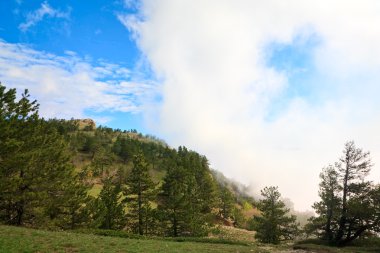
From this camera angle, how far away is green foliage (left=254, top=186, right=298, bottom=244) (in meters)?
40.9

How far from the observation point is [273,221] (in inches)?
1609

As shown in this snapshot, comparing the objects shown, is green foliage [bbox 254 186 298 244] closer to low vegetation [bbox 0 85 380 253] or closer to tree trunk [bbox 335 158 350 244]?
low vegetation [bbox 0 85 380 253]

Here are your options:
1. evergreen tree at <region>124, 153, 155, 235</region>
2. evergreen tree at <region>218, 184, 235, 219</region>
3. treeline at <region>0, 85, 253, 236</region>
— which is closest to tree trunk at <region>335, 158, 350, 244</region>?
treeline at <region>0, 85, 253, 236</region>

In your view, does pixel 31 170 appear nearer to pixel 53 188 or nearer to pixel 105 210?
pixel 53 188

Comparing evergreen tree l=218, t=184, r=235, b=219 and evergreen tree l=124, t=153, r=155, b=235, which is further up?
evergreen tree l=124, t=153, r=155, b=235

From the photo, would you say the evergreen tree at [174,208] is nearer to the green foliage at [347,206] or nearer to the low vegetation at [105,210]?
the low vegetation at [105,210]

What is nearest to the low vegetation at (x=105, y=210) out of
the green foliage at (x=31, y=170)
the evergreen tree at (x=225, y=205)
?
the green foliage at (x=31, y=170)

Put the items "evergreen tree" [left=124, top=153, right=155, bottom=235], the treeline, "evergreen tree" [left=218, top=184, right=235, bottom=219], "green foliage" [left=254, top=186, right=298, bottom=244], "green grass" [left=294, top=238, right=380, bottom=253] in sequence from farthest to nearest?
1. "evergreen tree" [left=218, top=184, right=235, bottom=219]
2. "evergreen tree" [left=124, top=153, right=155, bottom=235]
3. "green foliage" [left=254, top=186, right=298, bottom=244]
4. the treeline
5. "green grass" [left=294, top=238, right=380, bottom=253]

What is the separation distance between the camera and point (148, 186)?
45719 millimetres

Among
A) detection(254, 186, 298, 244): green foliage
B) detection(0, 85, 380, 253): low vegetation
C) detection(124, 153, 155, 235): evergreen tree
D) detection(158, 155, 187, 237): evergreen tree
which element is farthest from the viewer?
detection(158, 155, 187, 237): evergreen tree

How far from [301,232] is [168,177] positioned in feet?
74.1

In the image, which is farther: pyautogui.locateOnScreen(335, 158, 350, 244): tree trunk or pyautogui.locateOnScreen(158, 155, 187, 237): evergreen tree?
pyautogui.locateOnScreen(158, 155, 187, 237): evergreen tree

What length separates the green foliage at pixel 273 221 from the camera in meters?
40.9

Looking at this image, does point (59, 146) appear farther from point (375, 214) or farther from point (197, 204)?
point (375, 214)
